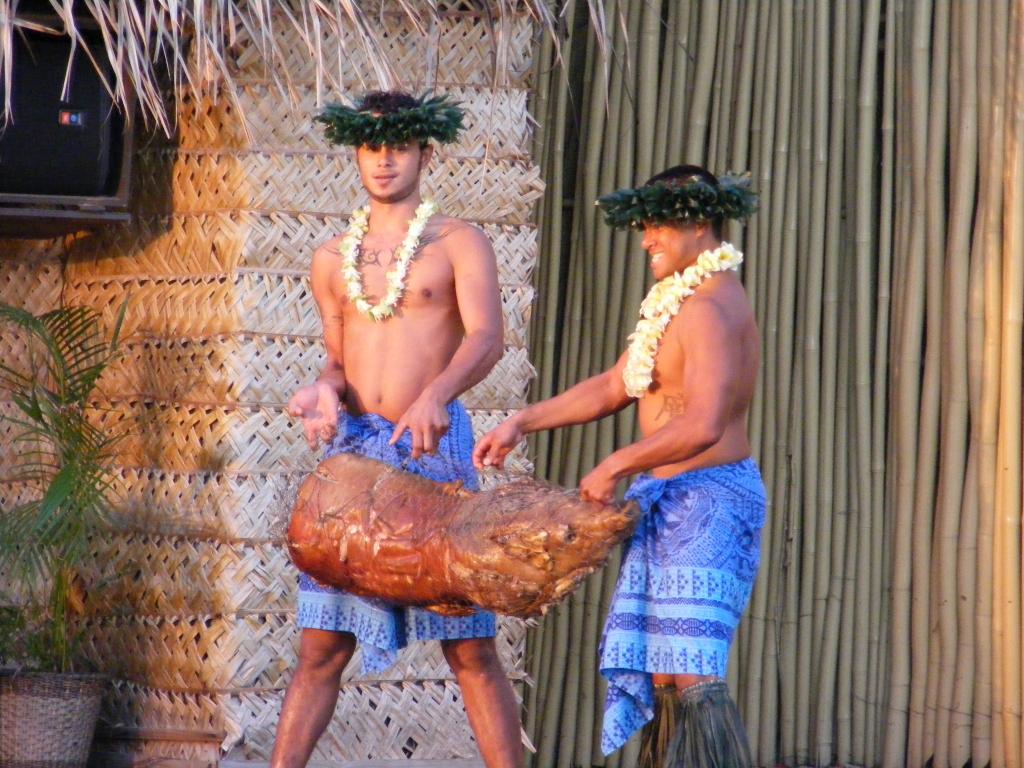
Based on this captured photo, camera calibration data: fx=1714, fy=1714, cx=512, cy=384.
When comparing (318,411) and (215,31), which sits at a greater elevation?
(215,31)

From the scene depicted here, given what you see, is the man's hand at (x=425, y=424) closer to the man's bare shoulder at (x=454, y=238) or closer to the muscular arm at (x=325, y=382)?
the muscular arm at (x=325, y=382)

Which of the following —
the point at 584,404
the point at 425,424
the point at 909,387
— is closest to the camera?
the point at 425,424

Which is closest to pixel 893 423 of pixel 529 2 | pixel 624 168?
pixel 624 168

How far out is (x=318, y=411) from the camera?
3.98m

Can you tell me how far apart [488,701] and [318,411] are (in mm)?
815

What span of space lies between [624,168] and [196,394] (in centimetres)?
163

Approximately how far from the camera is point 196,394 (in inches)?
200

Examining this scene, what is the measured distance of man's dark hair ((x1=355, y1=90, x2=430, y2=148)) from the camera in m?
4.11

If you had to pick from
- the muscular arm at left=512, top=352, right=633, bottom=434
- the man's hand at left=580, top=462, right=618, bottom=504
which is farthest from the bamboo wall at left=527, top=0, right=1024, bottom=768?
the man's hand at left=580, top=462, right=618, bottom=504

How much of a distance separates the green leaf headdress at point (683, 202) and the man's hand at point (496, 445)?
0.52 m

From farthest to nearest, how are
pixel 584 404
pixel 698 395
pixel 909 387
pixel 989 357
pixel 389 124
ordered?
pixel 909 387, pixel 989 357, pixel 389 124, pixel 584 404, pixel 698 395

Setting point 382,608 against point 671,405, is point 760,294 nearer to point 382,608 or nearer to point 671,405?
point 671,405

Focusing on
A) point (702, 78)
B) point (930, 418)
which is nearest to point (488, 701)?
point (930, 418)

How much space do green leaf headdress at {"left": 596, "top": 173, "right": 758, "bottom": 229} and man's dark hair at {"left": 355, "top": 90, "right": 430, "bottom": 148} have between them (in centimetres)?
61
